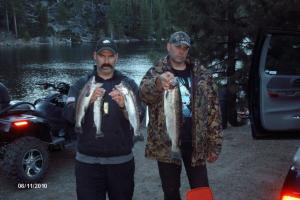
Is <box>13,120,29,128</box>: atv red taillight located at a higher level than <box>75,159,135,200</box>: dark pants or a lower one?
→ lower

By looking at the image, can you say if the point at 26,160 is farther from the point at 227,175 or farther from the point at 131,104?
the point at 131,104

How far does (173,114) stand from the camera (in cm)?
362

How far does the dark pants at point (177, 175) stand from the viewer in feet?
12.9

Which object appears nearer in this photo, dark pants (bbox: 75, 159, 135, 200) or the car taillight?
the car taillight

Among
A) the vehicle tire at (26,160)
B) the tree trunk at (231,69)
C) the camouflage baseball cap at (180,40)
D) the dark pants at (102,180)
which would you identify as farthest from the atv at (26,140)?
the tree trunk at (231,69)

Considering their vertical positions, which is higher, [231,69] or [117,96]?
[117,96]

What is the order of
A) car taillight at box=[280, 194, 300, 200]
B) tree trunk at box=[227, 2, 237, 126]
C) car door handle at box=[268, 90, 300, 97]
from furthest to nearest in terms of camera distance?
tree trunk at box=[227, 2, 237, 126], car door handle at box=[268, 90, 300, 97], car taillight at box=[280, 194, 300, 200]

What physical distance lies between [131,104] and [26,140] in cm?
298

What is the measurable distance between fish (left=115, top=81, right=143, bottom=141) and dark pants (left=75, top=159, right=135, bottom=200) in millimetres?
369

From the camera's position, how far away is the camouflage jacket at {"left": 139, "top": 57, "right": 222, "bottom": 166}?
3850mm

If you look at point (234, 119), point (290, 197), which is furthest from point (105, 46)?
point (234, 119)

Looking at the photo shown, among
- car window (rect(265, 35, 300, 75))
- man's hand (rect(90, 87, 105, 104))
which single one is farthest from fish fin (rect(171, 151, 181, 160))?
car window (rect(265, 35, 300, 75))

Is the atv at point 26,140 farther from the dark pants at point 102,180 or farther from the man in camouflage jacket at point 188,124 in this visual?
the man in camouflage jacket at point 188,124
